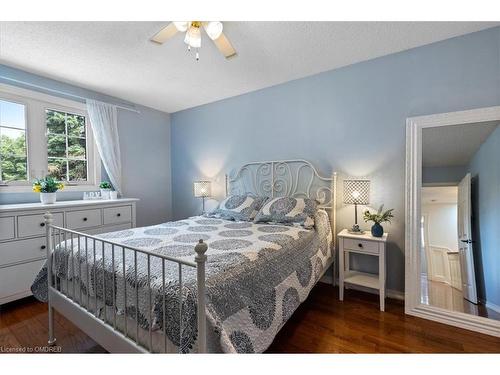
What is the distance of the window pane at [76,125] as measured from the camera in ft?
10.1

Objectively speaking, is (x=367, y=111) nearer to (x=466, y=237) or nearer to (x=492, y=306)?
(x=466, y=237)

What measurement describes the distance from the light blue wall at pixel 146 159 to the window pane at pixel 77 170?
0.22 meters

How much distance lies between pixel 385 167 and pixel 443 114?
2.06 ft

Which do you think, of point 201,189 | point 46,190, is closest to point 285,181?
point 201,189

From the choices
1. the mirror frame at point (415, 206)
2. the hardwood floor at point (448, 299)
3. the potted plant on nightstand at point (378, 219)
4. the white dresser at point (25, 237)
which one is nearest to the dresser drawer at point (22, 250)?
the white dresser at point (25, 237)

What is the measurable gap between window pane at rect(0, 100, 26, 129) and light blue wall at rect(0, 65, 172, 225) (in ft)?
1.97

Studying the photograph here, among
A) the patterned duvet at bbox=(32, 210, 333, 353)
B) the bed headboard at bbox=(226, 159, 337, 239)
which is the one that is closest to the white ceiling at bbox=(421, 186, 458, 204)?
the bed headboard at bbox=(226, 159, 337, 239)

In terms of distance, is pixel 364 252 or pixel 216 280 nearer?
pixel 216 280

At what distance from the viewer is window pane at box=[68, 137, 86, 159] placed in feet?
10.1

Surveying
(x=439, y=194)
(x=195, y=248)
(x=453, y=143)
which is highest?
(x=453, y=143)

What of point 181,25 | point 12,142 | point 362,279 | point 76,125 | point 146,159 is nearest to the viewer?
point 181,25

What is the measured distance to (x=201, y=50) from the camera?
2.23 meters

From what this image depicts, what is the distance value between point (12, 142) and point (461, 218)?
446 cm
